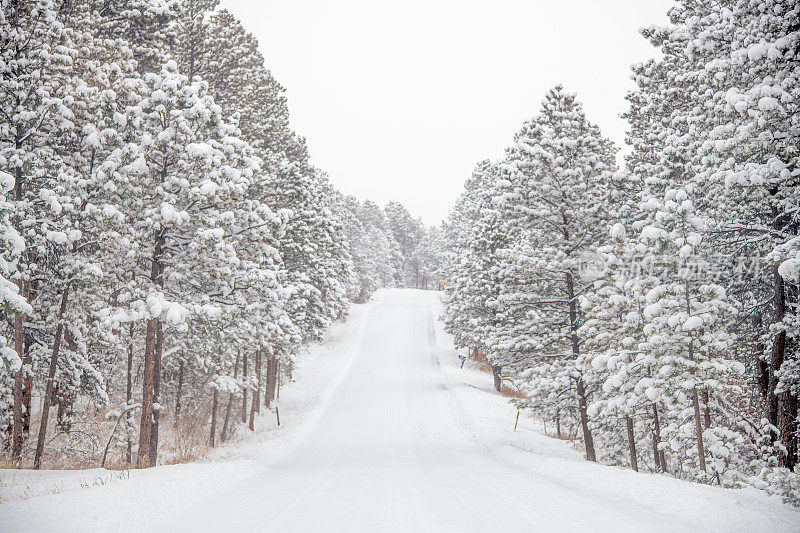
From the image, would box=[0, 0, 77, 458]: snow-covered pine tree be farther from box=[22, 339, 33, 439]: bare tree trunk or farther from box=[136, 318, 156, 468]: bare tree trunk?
box=[136, 318, 156, 468]: bare tree trunk

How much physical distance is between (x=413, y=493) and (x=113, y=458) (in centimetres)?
1288

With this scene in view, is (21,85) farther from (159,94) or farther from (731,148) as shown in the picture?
(731,148)

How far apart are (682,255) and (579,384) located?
7.33 metres

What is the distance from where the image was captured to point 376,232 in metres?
82.9

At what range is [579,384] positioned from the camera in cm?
1800

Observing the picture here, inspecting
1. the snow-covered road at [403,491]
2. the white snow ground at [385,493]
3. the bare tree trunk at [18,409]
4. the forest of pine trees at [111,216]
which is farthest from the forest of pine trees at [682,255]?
the bare tree trunk at [18,409]

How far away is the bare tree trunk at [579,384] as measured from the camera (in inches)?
685

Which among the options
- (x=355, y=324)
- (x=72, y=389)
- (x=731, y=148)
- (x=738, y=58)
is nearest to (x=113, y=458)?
(x=72, y=389)

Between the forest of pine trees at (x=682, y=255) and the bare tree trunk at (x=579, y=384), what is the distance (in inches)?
3.7

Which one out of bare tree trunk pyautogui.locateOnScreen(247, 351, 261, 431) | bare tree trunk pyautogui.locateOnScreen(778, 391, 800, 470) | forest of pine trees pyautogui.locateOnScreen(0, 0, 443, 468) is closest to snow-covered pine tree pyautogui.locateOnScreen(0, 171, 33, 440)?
forest of pine trees pyautogui.locateOnScreen(0, 0, 443, 468)

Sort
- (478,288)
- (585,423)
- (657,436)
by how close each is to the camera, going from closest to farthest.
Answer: (657,436) < (585,423) < (478,288)

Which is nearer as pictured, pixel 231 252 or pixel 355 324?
pixel 231 252

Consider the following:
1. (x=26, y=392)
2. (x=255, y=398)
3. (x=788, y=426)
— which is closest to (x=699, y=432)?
(x=788, y=426)

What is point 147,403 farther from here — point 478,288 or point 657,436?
point 478,288
